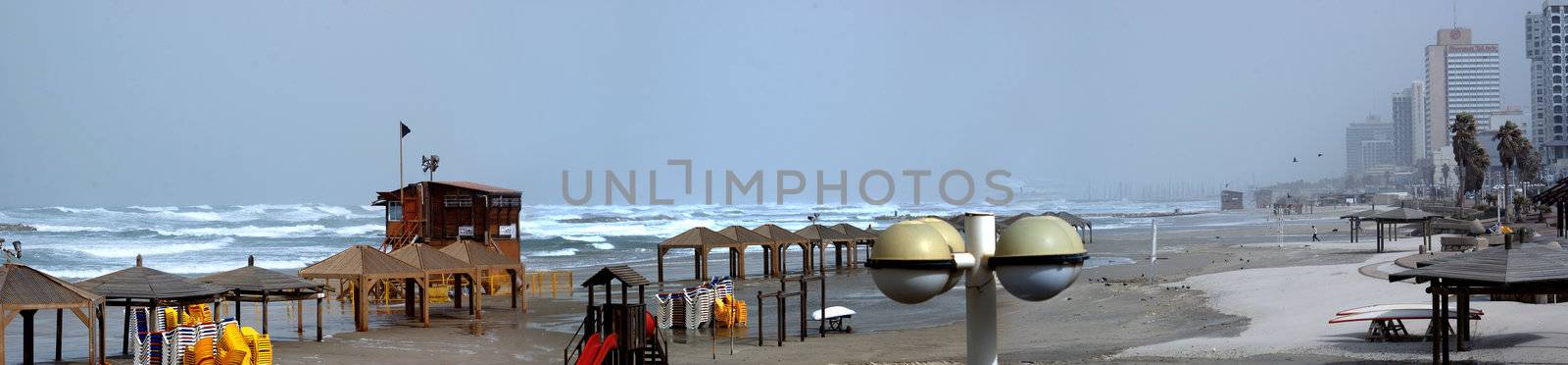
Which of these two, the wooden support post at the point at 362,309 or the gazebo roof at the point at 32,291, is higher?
the gazebo roof at the point at 32,291

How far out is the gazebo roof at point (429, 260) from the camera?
1066 inches

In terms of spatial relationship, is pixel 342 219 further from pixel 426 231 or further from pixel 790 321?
pixel 790 321

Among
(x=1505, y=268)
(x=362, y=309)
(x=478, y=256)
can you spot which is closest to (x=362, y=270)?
(x=362, y=309)

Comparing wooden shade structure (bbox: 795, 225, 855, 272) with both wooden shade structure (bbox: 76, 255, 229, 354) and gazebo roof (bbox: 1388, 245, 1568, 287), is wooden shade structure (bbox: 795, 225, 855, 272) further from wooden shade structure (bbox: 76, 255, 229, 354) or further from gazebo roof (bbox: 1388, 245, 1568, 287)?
gazebo roof (bbox: 1388, 245, 1568, 287)

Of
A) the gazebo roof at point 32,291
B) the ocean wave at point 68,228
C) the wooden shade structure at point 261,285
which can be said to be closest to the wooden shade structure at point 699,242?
the wooden shade structure at point 261,285

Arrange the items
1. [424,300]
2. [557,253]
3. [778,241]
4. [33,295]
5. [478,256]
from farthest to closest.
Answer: [557,253] < [778,241] < [478,256] < [424,300] < [33,295]

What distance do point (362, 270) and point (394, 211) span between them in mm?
16055

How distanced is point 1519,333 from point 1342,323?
2.93 m

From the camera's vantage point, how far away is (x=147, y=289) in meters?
19.9

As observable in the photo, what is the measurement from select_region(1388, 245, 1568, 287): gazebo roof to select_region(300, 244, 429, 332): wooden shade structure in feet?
61.7

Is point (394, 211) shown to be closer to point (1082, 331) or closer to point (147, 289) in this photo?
point (147, 289)

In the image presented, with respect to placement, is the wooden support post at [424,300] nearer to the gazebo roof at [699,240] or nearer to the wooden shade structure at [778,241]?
the gazebo roof at [699,240]

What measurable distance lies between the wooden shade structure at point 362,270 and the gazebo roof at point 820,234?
24.4m

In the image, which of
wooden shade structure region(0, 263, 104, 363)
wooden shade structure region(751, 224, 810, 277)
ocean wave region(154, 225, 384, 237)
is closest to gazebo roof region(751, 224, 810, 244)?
wooden shade structure region(751, 224, 810, 277)
